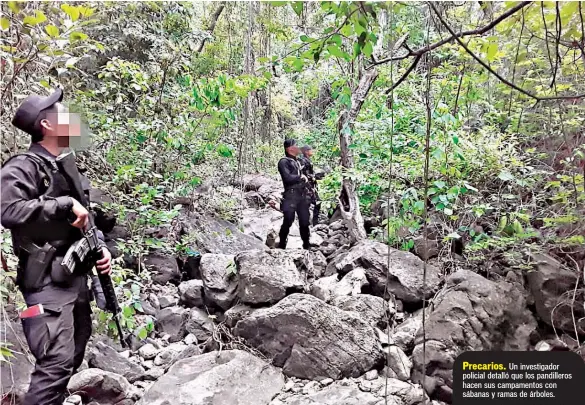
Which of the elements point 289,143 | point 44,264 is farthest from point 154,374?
point 289,143

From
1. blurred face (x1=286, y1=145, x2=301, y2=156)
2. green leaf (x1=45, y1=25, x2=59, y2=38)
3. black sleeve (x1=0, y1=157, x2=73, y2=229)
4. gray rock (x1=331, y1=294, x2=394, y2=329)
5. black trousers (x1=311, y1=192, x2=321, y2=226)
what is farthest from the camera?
black trousers (x1=311, y1=192, x2=321, y2=226)

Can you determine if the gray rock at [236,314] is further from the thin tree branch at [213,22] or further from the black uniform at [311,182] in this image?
the thin tree branch at [213,22]

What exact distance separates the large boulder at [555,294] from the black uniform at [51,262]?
1906 millimetres

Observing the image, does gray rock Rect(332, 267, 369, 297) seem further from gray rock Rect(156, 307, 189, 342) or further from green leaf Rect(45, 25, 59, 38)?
green leaf Rect(45, 25, 59, 38)

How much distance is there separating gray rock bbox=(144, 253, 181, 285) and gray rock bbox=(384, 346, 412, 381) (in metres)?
1.49

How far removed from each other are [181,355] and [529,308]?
1.63 metres

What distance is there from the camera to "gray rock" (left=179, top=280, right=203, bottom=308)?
2426 millimetres

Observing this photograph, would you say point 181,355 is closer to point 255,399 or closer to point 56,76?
point 255,399

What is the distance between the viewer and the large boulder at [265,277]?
2.14 m

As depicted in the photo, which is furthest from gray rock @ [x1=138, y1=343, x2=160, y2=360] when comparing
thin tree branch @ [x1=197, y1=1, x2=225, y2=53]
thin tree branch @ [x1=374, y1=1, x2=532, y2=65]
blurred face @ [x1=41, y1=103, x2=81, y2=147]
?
thin tree branch @ [x1=197, y1=1, x2=225, y2=53]

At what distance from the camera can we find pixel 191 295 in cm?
243

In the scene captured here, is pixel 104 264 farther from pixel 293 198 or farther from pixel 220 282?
pixel 293 198

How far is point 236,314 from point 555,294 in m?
1.49

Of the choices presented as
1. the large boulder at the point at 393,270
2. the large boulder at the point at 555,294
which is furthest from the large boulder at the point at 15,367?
the large boulder at the point at 555,294
